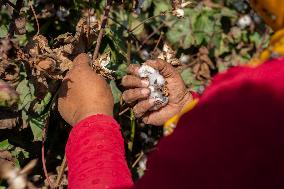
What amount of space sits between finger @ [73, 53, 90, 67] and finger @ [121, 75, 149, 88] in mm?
180

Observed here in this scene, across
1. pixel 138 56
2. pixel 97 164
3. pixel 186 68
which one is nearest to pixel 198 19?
pixel 186 68

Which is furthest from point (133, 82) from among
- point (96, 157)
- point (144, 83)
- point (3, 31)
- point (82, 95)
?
point (3, 31)

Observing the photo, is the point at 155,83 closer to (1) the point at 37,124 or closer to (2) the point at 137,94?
(2) the point at 137,94

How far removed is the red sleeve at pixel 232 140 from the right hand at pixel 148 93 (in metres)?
0.61

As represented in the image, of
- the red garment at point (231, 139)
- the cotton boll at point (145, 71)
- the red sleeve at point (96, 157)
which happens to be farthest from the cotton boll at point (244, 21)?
the red garment at point (231, 139)

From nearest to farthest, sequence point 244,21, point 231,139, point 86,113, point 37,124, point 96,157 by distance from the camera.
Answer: point 231,139 → point 96,157 → point 86,113 → point 37,124 → point 244,21

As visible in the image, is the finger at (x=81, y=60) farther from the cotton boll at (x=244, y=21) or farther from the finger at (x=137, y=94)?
the cotton boll at (x=244, y=21)

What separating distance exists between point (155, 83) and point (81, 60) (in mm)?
274

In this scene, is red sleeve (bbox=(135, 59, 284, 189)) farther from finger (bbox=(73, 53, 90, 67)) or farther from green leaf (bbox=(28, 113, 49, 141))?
green leaf (bbox=(28, 113, 49, 141))

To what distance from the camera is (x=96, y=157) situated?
142 centimetres

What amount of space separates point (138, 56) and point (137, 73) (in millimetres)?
1024

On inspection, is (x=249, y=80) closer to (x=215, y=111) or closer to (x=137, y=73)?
(x=215, y=111)

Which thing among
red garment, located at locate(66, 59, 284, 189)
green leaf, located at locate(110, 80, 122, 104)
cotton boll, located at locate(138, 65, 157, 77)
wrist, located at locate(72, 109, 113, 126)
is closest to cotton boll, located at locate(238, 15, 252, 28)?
green leaf, located at locate(110, 80, 122, 104)

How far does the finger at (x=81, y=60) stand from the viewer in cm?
177
